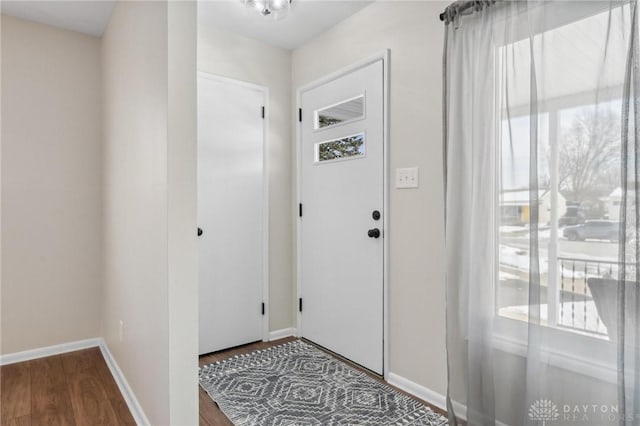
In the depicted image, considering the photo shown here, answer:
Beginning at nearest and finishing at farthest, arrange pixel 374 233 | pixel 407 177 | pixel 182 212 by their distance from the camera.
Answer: pixel 182 212 < pixel 407 177 < pixel 374 233

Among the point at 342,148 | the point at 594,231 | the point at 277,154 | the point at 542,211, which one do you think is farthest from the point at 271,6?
the point at 594,231

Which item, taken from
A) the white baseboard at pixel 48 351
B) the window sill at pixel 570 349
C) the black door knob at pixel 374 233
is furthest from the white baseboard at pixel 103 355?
the window sill at pixel 570 349

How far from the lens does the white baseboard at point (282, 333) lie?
3.17m

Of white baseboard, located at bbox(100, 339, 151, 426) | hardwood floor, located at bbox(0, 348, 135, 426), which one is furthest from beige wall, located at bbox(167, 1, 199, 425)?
hardwood floor, located at bbox(0, 348, 135, 426)

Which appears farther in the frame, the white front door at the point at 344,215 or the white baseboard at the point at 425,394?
the white front door at the point at 344,215

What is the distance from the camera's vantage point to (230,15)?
8.87 ft

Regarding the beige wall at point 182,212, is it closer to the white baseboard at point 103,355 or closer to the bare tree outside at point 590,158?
the white baseboard at point 103,355

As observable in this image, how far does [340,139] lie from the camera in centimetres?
280

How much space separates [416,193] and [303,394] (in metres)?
1.34

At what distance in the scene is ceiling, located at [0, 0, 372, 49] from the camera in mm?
2525

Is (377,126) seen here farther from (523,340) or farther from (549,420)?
(549,420)

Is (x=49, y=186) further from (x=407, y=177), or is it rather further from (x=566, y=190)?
(x=566, y=190)

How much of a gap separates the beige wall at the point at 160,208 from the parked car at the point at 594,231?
4.98ft

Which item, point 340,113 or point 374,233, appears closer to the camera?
point 374,233
